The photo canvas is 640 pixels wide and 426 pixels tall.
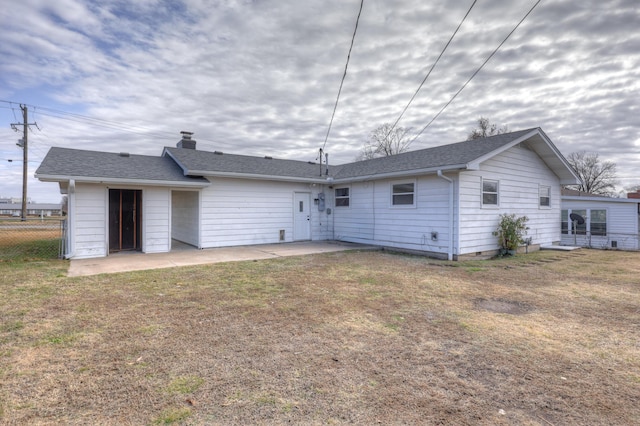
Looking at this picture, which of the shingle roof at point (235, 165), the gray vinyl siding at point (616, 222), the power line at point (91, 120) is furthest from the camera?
the power line at point (91, 120)

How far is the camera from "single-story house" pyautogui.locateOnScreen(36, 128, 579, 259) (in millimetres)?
9414

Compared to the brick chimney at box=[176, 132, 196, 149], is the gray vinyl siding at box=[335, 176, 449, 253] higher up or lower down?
lower down

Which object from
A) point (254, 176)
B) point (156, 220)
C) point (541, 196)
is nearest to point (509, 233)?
point (541, 196)

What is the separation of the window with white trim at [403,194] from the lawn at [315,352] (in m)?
4.61

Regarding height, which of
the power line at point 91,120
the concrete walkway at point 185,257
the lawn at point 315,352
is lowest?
the lawn at point 315,352

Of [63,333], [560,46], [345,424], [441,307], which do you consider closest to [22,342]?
[63,333]

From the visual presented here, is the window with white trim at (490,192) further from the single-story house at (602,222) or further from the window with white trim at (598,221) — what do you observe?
the window with white trim at (598,221)

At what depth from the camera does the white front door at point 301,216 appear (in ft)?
43.7

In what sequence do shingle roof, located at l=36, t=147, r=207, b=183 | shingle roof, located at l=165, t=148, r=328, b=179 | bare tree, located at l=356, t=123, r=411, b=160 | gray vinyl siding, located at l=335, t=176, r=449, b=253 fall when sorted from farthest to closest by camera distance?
1. bare tree, located at l=356, t=123, r=411, b=160
2. shingle roof, located at l=165, t=148, r=328, b=179
3. gray vinyl siding, located at l=335, t=176, r=449, b=253
4. shingle roof, located at l=36, t=147, r=207, b=183

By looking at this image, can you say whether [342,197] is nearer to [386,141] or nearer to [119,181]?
[119,181]

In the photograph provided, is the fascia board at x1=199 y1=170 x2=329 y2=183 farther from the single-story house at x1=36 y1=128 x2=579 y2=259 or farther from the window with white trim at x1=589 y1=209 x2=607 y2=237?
the window with white trim at x1=589 y1=209 x2=607 y2=237

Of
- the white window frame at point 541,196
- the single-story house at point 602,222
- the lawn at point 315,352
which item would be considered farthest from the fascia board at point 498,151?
the single-story house at point 602,222

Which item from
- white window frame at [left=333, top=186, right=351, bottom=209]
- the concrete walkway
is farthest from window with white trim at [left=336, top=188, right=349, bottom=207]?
the concrete walkway

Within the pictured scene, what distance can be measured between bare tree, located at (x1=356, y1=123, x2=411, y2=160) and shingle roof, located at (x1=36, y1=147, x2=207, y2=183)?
22.2 metres
